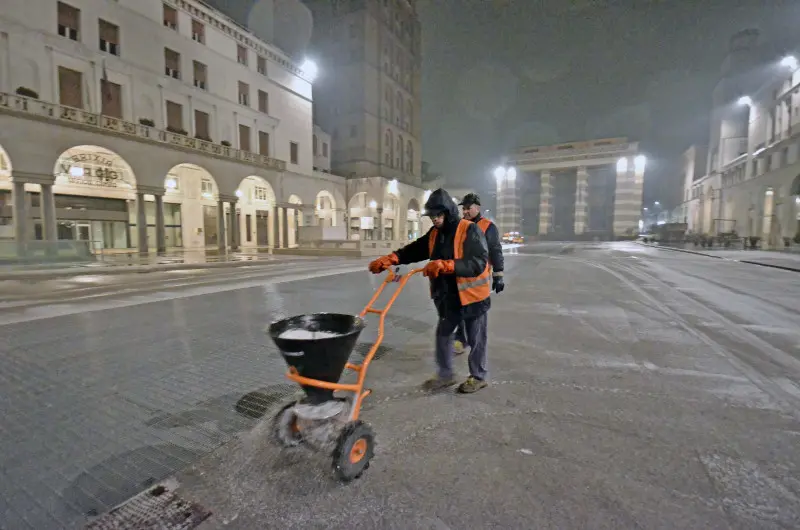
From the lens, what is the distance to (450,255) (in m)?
3.54

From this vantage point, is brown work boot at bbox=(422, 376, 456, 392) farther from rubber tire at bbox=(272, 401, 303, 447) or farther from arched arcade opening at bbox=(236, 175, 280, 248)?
arched arcade opening at bbox=(236, 175, 280, 248)

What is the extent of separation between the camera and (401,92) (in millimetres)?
49125

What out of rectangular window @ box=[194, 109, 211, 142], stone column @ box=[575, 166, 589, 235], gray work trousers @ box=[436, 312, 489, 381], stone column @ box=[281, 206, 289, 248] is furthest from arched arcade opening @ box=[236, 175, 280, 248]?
stone column @ box=[575, 166, 589, 235]

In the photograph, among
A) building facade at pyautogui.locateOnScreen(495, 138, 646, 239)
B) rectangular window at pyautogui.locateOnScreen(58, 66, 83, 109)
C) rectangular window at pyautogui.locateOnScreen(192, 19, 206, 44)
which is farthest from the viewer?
building facade at pyautogui.locateOnScreen(495, 138, 646, 239)

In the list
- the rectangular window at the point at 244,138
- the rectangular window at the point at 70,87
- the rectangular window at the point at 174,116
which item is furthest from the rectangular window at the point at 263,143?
the rectangular window at the point at 70,87

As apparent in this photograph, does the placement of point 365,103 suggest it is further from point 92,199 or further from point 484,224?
point 484,224

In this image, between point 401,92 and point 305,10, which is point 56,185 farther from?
point 401,92

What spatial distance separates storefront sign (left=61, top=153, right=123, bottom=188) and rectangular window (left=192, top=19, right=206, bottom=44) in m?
9.75

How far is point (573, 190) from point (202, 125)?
205ft

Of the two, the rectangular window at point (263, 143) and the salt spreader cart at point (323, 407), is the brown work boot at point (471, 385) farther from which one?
the rectangular window at point (263, 143)

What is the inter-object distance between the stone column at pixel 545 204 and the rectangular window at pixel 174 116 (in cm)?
5772

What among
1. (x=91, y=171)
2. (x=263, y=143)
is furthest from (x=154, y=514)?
(x=263, y=143)

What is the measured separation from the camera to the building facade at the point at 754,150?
109 feet

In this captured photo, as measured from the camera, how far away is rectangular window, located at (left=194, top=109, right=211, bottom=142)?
2442 cm
